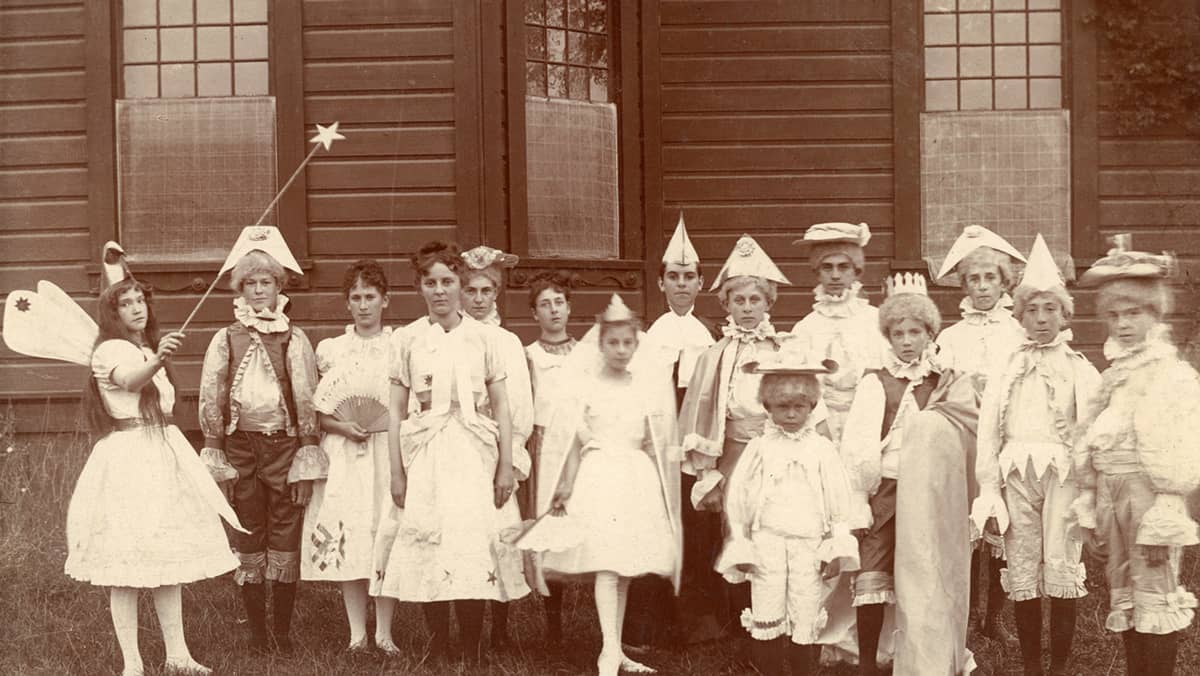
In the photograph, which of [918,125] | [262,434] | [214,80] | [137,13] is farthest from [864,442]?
[137,13]

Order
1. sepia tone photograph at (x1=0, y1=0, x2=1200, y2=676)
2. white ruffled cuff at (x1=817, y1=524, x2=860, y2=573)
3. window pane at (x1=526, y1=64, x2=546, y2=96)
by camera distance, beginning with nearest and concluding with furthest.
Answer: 1. white ruffled cuff at (x1=817, y1=524, x2=860, y2=573)
2. sepia tone photograph at (x1=0, y1=0, x2=1200, y2=676)
3. window pane at (x1=526, y1=64, x2=546, y2=96)

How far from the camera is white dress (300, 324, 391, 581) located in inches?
260

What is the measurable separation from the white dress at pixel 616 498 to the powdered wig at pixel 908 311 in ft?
3.89

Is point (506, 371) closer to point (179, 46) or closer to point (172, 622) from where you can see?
point (172, 622)

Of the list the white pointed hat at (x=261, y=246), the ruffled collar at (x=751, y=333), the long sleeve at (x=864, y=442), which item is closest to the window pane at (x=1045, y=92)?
the ruffled collar at (x=751, y=333)

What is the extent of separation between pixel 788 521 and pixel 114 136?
20.6 feet

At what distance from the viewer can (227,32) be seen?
9.61m

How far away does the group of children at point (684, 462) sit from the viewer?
5.44 m

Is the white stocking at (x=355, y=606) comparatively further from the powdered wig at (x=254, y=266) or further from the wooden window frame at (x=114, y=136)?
the wooden window frame at (x=114, y=136)

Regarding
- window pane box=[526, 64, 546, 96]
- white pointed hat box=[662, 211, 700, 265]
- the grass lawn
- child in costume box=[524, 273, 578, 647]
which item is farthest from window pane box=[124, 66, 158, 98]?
white pointed hat box=[662, 211, 700, 265]

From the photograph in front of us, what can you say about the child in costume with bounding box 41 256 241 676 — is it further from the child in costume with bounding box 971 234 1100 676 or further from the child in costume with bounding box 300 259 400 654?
the child in costume with bounding box 971 234 1100 676

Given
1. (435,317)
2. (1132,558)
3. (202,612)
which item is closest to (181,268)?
(202,612)

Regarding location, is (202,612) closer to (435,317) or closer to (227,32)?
(435,317)

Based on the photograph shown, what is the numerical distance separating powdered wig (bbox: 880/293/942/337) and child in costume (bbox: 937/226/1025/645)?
1.07 meters
